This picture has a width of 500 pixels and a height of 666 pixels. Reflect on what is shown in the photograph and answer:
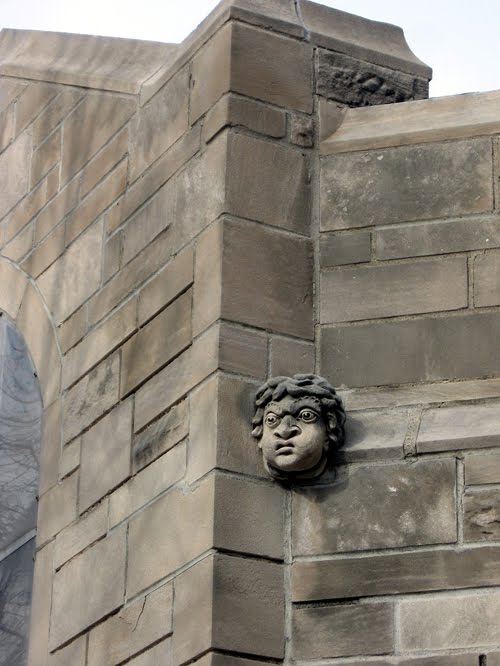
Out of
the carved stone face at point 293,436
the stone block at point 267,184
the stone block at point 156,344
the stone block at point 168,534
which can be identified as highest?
the stone block at point 267,184

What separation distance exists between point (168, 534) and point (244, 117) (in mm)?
1636

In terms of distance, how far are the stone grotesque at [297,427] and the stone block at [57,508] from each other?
44.8 inches

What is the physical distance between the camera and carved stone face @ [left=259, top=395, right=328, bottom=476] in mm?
7215

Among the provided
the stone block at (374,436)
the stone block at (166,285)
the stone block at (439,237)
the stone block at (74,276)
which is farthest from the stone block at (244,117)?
the stone block at (374,436)

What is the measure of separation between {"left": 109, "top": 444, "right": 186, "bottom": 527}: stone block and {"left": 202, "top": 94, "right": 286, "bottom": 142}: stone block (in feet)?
4.15

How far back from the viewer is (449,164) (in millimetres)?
7785

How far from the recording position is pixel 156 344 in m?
7.80

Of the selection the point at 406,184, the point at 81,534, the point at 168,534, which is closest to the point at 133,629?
the point at 168,534

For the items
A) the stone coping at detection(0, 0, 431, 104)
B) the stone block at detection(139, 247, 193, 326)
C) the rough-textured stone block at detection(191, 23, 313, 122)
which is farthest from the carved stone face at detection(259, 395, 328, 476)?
the stone coping at detection(0, 0, 431, 104)

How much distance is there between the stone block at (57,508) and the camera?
812 centimetres

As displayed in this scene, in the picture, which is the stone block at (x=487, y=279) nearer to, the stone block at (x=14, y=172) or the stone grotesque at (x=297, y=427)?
the stone grotesque at (x=297, y=427)

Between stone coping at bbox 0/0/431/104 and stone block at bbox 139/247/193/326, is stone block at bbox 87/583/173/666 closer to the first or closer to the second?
stone block at bbox 139/247/193/326

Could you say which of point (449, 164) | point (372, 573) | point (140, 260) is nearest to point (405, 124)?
point (449, 164)

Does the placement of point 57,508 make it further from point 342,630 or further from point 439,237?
point 439,237
